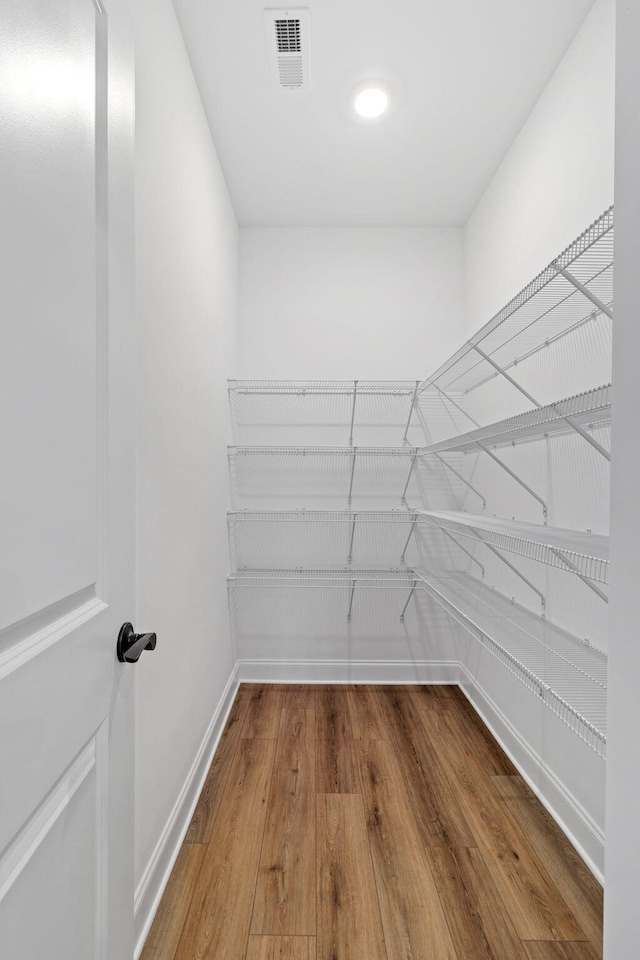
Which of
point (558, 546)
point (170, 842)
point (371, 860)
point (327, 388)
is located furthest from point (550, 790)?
point (327, 388)

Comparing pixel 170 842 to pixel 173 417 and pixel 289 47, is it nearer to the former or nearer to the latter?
pixel 173 417

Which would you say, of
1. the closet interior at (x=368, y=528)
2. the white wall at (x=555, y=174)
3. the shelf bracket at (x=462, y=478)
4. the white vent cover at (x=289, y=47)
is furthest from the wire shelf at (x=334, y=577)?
the white vent cover at (x=289, y=47)

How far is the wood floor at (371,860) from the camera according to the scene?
118cm

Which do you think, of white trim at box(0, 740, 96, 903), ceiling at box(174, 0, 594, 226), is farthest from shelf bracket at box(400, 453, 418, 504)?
white trim at box(0, 740, 96, 903)

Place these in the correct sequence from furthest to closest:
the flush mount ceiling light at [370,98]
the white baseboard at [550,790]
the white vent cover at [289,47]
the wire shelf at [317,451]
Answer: the wire shelf at [317,451]
the flush mount ceiling light at [370,98]
the white vent cover at [289,47]
the white baseboard at [550,790]

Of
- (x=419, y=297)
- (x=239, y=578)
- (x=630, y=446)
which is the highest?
(x=419, y=297)

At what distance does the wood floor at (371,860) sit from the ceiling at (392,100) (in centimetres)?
248

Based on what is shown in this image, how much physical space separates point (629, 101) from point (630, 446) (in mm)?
467

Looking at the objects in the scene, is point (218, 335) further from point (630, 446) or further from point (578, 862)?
point (578, 862)

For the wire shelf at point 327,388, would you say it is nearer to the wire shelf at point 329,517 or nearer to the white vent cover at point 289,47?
the wire shelf at point 329,517

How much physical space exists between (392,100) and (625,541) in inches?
74.2

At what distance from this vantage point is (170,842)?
54.7 inches

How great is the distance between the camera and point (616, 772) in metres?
0.69

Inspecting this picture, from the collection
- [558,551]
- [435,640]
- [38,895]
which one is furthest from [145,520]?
[435,640]
